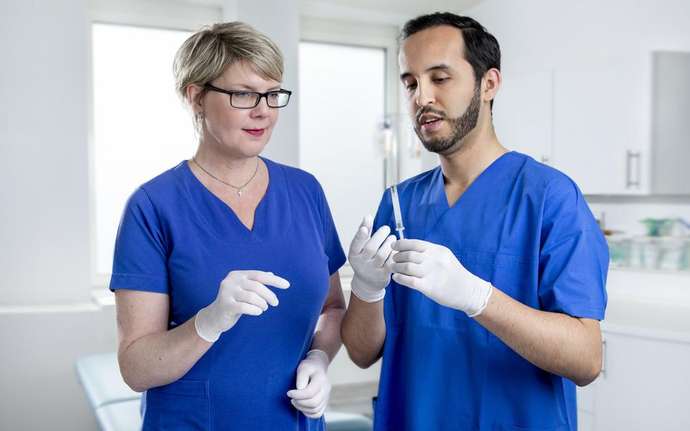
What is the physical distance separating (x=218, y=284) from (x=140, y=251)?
0.14 metres

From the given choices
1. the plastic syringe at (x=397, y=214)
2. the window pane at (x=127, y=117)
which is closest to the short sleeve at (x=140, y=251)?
the plastic syringe at (x=397, y=214)

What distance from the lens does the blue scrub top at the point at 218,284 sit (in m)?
1.10

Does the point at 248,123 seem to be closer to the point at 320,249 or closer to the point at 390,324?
the point at 320,249

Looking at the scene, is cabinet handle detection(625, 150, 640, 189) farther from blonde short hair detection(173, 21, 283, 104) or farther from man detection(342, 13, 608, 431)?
blonde short hair detection(173, 21, 283, 104)

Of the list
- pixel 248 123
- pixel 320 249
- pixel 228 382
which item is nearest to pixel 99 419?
pixel 228 382

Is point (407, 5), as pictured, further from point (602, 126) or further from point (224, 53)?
point (224, 53)

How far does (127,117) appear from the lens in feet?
10.3

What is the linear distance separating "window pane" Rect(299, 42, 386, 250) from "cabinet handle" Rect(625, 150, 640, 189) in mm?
1511

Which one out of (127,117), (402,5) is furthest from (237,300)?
(402,5)

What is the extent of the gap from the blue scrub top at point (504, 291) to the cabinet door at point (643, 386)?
4.45ft

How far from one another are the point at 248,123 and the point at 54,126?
1852mm

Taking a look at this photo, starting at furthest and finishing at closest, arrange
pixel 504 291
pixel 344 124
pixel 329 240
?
pixel 344 124 → pixel 329 240 → pixel 504 291

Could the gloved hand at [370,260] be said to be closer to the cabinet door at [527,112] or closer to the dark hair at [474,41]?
the dark hair at [474,41]

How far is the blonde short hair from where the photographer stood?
1.13 m
